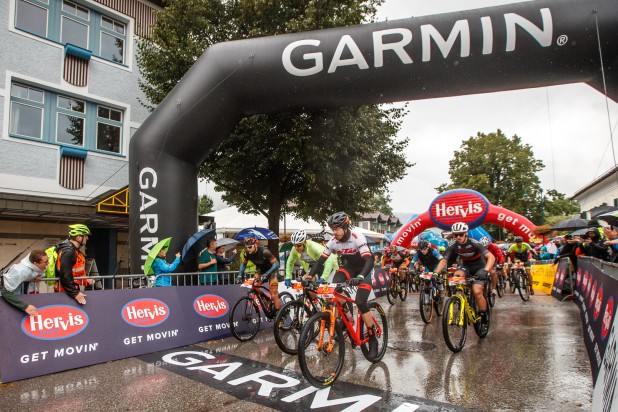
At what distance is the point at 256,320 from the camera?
7898 millimetres

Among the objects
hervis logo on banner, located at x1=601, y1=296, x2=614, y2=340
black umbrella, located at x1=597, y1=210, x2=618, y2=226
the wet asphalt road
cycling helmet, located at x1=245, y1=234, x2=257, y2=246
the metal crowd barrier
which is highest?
black umbrella, located at x1=597, y1=210, x2=618, y2=226

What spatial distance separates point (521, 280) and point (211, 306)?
993cm

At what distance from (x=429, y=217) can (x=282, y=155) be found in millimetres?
9472

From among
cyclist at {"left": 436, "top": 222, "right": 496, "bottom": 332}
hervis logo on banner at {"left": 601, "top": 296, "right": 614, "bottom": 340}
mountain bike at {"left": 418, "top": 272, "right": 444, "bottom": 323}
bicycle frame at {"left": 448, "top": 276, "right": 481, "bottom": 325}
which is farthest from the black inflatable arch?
hervis logo on banner at {"left": 601, "top": 296, "right": 614, "bottom": 340}

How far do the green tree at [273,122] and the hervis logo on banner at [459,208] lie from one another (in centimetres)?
434

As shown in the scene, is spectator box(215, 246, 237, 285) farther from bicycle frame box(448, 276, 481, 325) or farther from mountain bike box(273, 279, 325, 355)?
bicycle frame box(448, 276, 481, 325)

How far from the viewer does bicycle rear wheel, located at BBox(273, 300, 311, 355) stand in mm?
6250

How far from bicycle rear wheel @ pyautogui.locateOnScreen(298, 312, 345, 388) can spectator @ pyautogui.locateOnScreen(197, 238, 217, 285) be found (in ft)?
13.8

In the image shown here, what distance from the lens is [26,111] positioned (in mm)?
12609

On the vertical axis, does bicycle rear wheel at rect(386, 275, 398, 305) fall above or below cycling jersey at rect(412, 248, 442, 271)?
below

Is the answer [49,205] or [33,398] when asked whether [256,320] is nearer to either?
[33,398]

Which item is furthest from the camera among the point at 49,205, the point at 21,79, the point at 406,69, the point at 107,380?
the point at 21,79

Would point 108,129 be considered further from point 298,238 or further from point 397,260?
point 397,260

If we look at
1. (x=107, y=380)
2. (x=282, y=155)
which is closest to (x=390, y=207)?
(x=282, y=155)
